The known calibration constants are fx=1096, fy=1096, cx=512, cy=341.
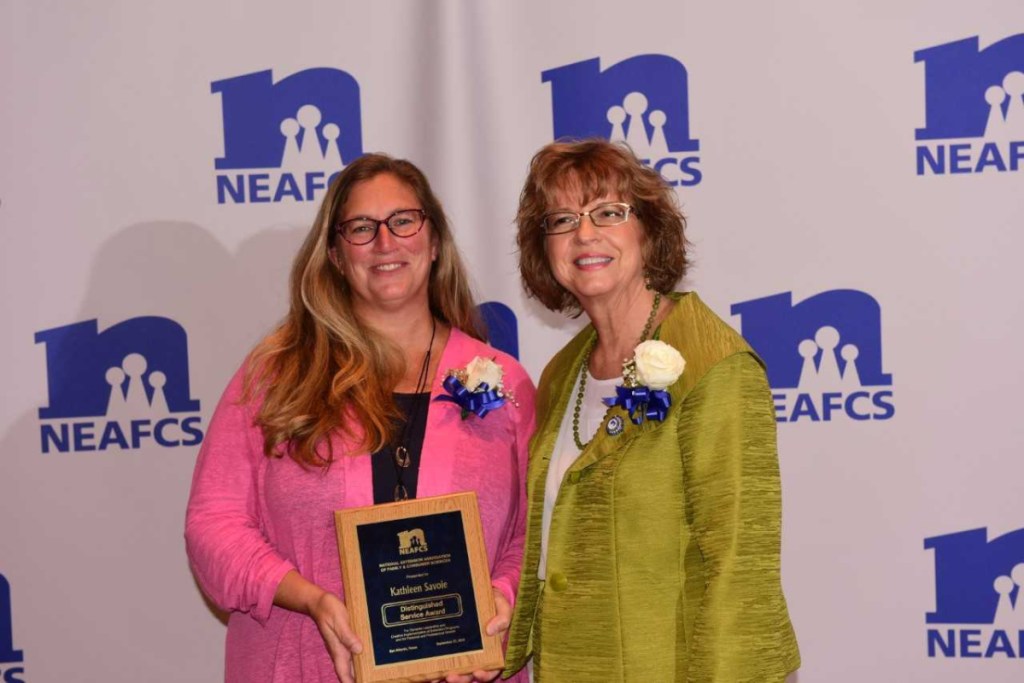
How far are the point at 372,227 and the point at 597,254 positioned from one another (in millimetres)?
640

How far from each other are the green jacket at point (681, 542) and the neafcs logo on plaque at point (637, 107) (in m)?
1.23

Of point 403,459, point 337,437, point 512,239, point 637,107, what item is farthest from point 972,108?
point 337,437

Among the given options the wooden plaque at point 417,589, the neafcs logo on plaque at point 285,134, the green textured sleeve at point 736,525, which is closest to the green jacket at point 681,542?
the green textured sleeve at point 736,525

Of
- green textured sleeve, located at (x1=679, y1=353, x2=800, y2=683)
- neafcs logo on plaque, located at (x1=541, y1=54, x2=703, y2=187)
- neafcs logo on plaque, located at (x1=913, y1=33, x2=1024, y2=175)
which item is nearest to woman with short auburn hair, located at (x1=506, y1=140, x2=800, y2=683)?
green textured sleeve, located at (x1=679, y1=353, x2=800, y2=683)

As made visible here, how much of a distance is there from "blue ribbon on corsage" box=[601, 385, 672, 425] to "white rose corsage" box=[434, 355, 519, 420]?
433 mm

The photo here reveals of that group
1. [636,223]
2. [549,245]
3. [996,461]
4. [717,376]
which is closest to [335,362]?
[549,245]

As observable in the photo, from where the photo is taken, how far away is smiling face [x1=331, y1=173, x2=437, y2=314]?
8.90 feet

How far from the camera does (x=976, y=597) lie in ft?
11.3

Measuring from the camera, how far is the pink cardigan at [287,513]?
258 cm

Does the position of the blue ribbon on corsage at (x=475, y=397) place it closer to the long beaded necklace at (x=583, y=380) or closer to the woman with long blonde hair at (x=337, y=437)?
the woman with long blonde hair at (x=337, y=437)

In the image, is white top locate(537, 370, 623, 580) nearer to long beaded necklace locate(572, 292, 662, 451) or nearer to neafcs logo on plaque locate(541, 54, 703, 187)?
long beaded necklace locate(572, 292, 662, 451)

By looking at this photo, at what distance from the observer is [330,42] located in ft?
11.5

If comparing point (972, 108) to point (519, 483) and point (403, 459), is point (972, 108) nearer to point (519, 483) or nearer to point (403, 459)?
point (519, 483)

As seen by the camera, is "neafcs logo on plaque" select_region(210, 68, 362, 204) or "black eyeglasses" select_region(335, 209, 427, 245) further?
"neafcs logo on plaque" select_region(210, 68, 362, 204)
